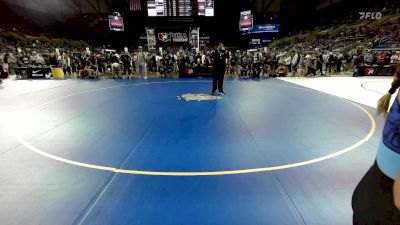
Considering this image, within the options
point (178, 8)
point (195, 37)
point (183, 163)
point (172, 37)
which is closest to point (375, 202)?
point (183, 163)

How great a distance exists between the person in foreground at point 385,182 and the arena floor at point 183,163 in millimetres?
1547

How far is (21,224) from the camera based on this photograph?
286 centimetres

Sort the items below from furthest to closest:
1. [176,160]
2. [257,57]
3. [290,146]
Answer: [257,57] < [290,146] < [176,160]

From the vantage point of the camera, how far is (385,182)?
137 cm

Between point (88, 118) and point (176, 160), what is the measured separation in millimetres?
3836

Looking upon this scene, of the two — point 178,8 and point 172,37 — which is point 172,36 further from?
point 178,8

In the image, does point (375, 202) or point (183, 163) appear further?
point (183, 163)

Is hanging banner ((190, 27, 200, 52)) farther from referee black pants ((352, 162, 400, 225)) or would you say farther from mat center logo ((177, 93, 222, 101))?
referee black pants ((352, 162, 400, 225))

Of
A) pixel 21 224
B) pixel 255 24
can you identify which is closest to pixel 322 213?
pixel 21 224

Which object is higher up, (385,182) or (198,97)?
(385,182)

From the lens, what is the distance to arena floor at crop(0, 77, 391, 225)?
3084mm

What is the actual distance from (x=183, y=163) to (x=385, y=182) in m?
3.24

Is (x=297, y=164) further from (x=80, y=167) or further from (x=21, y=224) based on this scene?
(x=21, y=224)

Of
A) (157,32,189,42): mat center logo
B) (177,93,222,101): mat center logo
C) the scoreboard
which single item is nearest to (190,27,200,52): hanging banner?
the scoreboard
